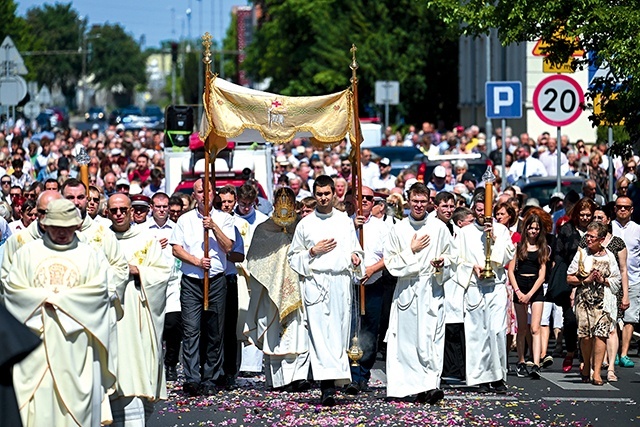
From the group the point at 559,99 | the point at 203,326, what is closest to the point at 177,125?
the point at 559,99

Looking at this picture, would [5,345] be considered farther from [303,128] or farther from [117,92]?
[117,92]

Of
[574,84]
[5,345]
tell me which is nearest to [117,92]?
[574,84]

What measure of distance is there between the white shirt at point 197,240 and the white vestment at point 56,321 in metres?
4.48

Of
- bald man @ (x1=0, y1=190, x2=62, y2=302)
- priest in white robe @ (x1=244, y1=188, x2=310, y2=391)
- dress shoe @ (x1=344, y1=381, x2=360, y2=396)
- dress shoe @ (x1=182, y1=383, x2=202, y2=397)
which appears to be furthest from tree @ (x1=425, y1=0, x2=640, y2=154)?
bald man @ (x1=0, y1=190, x2=62, y2=302)

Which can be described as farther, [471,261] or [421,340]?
[471,261]

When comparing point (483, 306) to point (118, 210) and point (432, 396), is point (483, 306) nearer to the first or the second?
point (432, 396)

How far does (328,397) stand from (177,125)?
1564cm

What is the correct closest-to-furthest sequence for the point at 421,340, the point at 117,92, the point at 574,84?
the point at 421,340 < the point at 574,84 < the point at 117,92

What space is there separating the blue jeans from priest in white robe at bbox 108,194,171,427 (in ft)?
7.92

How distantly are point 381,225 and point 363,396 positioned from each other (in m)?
1.79

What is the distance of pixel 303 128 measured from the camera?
1338 cm

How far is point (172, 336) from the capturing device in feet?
47.4

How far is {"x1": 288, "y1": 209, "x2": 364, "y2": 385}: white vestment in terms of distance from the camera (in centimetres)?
1273

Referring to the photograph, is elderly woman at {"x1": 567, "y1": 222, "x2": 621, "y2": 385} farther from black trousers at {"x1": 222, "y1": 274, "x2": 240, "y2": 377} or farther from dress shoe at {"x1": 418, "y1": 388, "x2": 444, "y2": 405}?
black trousers at {"x1": 222, "y1": 274, "x2": 240, "y2": 377}
